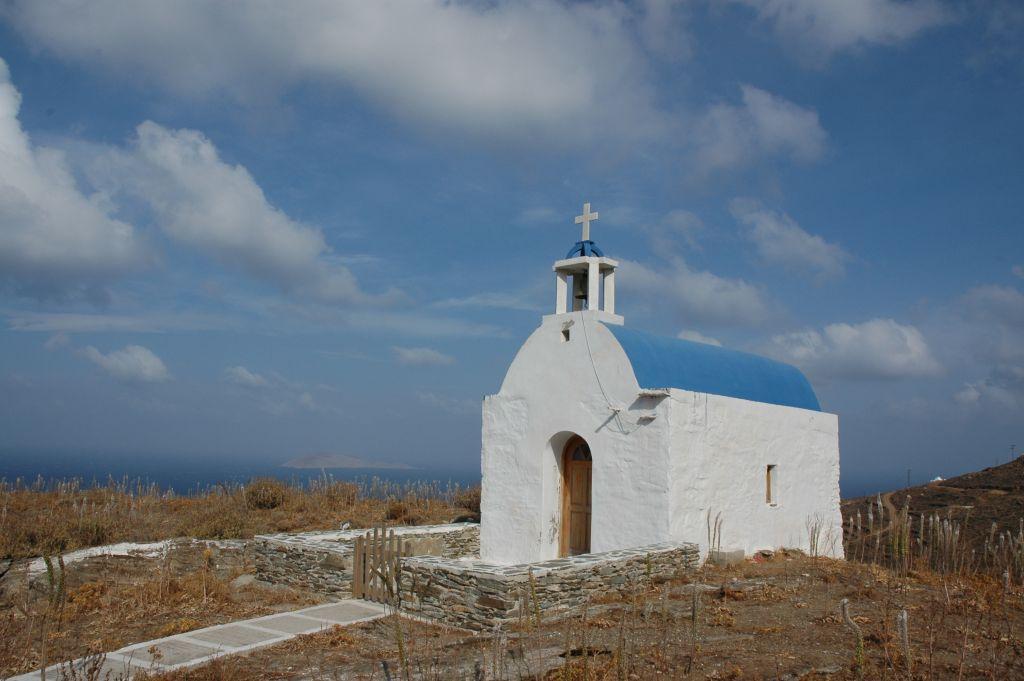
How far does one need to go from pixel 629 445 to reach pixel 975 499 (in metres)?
20.9

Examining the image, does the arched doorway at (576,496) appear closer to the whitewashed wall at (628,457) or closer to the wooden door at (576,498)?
the wooden door at (576,498)

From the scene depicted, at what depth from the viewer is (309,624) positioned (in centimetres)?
1099

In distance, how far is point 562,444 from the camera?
15398mm

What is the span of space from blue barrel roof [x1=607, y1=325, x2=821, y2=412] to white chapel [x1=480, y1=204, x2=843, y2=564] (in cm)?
4

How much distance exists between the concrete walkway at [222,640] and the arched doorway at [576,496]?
14.1ft

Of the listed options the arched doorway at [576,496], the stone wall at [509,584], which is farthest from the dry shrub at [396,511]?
the stone wall at [509,584]

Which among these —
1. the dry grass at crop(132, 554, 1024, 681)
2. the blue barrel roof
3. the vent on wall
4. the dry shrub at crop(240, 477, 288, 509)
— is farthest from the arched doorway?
the dry shrub at crop(240, 477, 288, 509)

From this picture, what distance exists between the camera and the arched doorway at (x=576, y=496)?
15047 millimetres

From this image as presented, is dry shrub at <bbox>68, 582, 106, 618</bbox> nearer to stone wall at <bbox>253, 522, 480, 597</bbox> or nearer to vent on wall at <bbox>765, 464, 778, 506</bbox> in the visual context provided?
stone wall at <bbox>253, 522, 480, 597</bbox>

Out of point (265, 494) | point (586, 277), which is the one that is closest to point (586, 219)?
point (586, 277)

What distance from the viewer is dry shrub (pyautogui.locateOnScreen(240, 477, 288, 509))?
2334 centimetres

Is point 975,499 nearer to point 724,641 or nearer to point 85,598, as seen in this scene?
point 724,641

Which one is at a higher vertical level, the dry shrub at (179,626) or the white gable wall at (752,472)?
the white gable wall at (752,472)

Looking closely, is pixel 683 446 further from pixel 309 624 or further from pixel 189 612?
pixel 189 612
